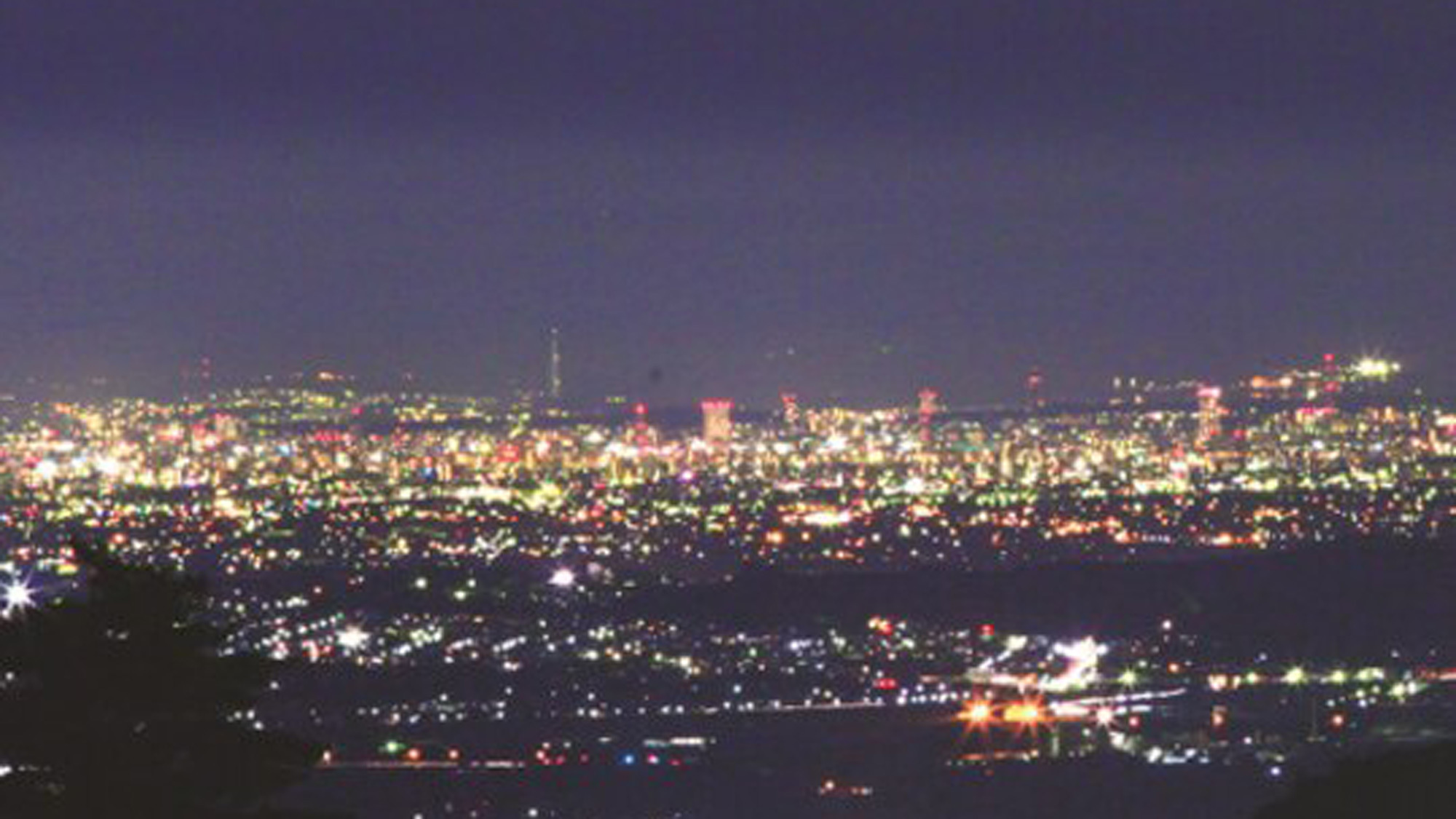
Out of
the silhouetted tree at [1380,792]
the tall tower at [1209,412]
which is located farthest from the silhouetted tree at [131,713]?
the tall tower at [1209,412]

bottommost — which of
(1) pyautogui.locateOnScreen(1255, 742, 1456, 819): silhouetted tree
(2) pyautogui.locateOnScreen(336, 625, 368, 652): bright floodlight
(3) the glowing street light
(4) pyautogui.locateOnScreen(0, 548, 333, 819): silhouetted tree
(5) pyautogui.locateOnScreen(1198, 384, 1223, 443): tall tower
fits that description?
(1) pyautogui.locateOnScreen(1255, 742, 1456, 819): silhouetted tree

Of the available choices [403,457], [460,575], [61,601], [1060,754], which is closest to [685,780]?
[1060,754]

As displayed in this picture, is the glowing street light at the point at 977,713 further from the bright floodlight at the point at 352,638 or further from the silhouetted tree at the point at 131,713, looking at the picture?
the silhouetted tree at the point at 131,713

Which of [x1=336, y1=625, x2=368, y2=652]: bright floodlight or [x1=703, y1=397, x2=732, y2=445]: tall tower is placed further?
[x1=703, y1=397, x2=732, y2=445]: tall tower

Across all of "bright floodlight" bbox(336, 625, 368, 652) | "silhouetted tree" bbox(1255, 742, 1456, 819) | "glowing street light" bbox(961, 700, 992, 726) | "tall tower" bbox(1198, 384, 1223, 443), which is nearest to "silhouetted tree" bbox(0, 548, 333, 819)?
"silhouetted tree" bbox(1255, 742, 1456, 819)

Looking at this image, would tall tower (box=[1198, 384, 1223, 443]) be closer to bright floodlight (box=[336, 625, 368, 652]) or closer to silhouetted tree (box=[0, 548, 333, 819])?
bright floodlight (box=[336, 625, 368, 652])

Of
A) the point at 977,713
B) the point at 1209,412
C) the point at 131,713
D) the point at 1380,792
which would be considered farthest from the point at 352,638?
the point at 1209,412

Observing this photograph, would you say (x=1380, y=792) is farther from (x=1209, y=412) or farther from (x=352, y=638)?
(x=1209, y=412)
